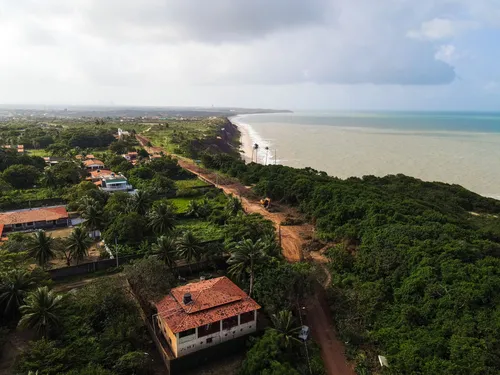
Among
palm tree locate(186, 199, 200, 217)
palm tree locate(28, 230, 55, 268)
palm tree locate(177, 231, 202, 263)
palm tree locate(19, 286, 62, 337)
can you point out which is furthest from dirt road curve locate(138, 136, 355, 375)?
palm tree locate(28, 230, 55, 268)

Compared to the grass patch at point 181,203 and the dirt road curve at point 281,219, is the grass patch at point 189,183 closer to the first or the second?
the dirt road curve at point 281,219

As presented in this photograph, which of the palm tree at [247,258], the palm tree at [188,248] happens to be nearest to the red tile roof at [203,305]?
the palm tree at [247,258]

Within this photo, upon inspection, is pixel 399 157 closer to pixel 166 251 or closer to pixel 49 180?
pixel 49 180

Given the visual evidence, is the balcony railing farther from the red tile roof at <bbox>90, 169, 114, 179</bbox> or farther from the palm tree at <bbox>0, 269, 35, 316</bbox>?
the palm tree at <bbox>0, 269, 35, 316</bbox>

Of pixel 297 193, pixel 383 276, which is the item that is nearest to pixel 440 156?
pixel 297 193

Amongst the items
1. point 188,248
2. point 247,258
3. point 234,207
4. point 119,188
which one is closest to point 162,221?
point 188,248
